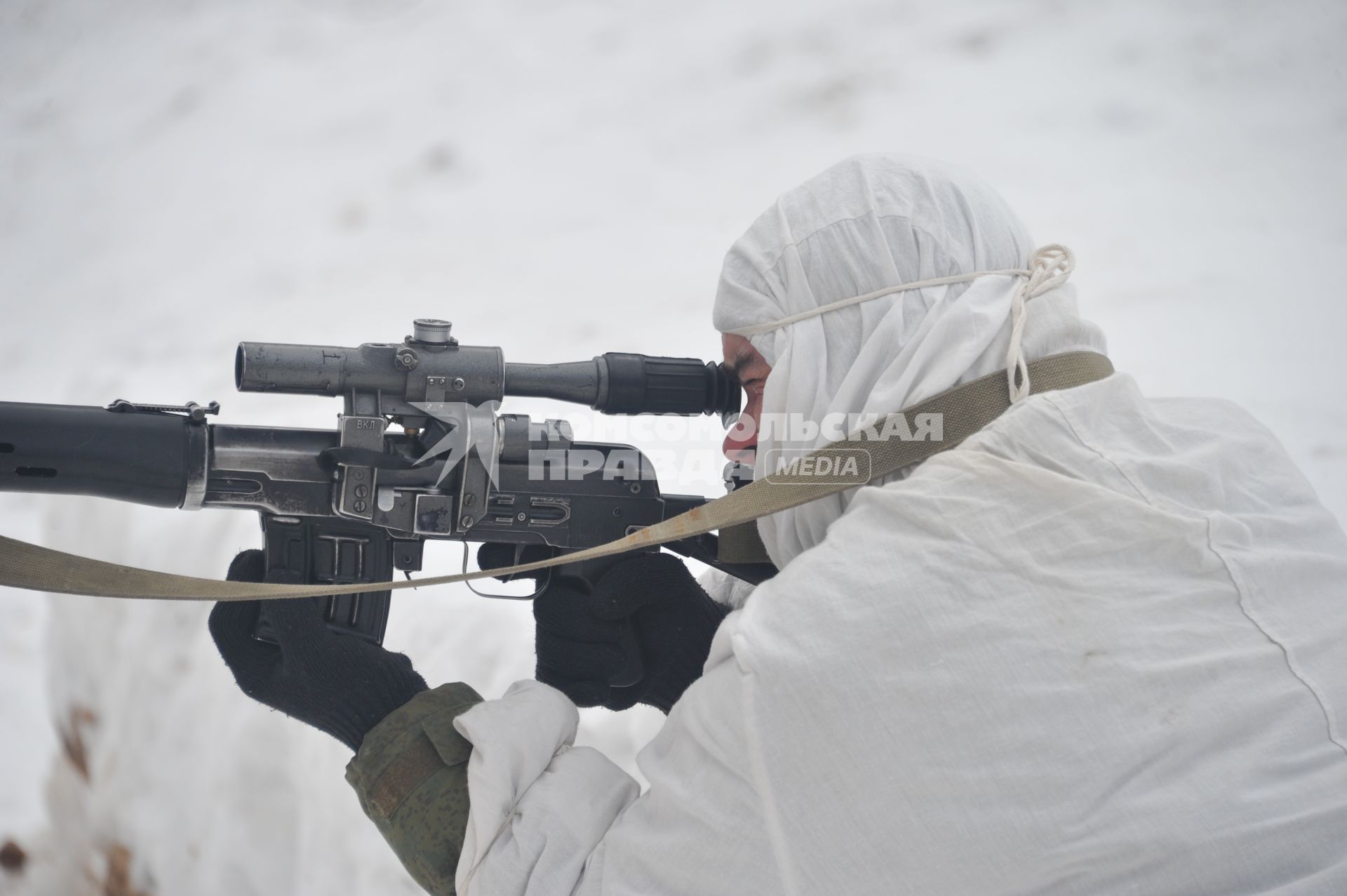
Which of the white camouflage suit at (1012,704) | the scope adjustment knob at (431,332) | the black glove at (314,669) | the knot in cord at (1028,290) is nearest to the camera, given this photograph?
the white camouflage suit at (1012,704)

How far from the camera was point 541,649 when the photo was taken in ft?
4.89

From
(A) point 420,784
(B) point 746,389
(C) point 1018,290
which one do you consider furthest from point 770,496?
(A) point 420,784

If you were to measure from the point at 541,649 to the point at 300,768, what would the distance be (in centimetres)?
55

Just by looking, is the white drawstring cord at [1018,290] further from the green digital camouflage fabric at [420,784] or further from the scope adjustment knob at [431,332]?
the green digital camouflage fabric at [420,784]

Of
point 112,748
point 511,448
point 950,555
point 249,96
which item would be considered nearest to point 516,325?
point 511,448

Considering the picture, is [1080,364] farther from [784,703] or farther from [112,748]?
[112,748]

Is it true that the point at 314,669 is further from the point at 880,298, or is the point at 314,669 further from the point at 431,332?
the point at 880,298

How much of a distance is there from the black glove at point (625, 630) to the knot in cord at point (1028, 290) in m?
0.57

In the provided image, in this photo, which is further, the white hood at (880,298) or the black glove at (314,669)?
the black glove at (314,669)

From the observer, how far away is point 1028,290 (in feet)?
3.86

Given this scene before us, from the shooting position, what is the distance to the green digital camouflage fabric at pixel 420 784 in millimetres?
1115

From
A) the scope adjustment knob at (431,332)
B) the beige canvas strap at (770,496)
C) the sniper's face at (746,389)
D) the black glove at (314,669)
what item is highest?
the scope adjustment knob at (431,332)

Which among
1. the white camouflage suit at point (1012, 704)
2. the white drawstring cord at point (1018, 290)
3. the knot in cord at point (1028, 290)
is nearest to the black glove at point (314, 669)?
the white camouflage suit at point (1012, 704)

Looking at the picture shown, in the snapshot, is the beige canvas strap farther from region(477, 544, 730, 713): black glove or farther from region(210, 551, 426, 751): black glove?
region(477, 544, 730, 713): black glove
